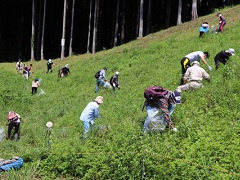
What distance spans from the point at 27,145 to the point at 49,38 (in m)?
44.1

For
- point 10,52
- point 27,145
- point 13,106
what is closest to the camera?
point 27,145

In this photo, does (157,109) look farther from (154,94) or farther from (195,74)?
(195,74)

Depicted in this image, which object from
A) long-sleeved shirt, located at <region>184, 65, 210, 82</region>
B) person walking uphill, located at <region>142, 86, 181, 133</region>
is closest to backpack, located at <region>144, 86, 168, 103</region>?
person walking uphill, located at <region>142, 86, 181, 133</region>

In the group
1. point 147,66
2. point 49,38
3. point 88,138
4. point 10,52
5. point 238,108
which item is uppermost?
point 49,38

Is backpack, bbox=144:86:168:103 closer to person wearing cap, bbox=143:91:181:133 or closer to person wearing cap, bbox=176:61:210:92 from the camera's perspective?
person wearing cap, bbox=143:91:181:133

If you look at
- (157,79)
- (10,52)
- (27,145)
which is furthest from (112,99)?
(10,52)

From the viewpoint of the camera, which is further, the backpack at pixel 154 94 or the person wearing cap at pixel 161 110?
the backpack at pixel 154 94

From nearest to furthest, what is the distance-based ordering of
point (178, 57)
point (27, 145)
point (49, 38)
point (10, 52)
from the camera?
point (27, 145), point (178, 57), point (10, 52), point (49, 38)

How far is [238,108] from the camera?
8.48 meters

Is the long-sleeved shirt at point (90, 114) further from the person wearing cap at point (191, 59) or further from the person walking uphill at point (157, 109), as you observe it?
the person wearing cap at point (191, 59)

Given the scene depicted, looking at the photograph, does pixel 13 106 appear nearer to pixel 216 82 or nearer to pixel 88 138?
pixel 88 138

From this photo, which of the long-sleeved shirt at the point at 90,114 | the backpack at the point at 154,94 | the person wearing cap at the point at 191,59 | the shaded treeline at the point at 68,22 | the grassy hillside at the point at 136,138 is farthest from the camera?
the shaded treeline at the point at 68,22

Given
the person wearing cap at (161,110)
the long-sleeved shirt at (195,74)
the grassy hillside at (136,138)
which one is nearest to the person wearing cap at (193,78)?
the long-sleeved shirt at (195,74)

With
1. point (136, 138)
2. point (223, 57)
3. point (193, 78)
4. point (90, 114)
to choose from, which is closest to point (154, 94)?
point (136, 138)
